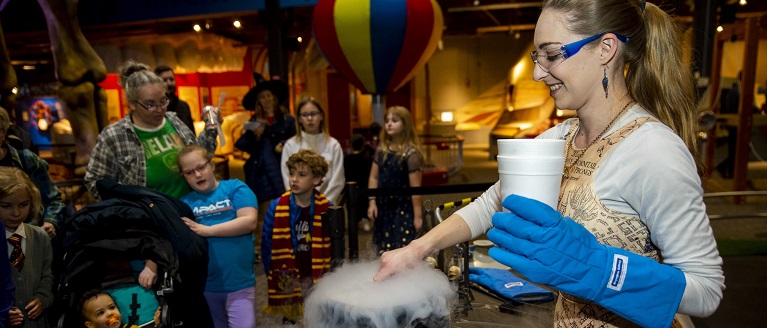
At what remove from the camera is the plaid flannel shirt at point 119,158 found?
272cm

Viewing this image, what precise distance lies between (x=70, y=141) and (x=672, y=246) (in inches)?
340

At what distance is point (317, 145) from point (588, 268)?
3.42 m

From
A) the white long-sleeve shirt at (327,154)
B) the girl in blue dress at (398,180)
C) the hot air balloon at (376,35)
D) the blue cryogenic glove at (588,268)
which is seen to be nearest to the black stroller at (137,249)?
the white long-sleeve shirt at (327,154)

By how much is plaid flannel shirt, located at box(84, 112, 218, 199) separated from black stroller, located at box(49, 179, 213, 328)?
0.64 ft

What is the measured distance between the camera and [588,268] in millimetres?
871

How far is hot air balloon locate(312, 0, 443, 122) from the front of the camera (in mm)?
5430

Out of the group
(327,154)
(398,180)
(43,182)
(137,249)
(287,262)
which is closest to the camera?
(137,249)

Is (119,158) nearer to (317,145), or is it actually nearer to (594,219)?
(317,145)

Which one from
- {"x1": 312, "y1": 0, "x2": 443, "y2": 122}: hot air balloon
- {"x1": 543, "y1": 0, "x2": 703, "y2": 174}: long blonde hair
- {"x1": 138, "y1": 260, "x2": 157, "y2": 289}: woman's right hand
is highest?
{"x1": 312, "y1": 0, "x2": 443, "y2": 122}: hot air balloon

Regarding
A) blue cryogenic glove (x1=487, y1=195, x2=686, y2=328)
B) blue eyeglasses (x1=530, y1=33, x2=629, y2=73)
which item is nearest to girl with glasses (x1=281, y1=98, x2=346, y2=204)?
blue eyeglasses (x1=530, y1=33, x2=629, y2=73)

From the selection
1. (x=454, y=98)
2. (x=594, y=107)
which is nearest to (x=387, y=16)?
(x=594, y=107)

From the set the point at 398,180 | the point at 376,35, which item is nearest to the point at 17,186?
the point at 398,180

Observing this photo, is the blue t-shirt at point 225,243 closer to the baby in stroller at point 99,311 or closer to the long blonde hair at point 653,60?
the baby in stroller at point 99,311

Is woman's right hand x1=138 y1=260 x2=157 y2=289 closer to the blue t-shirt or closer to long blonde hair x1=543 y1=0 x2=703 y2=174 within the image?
the blue t-shirt
